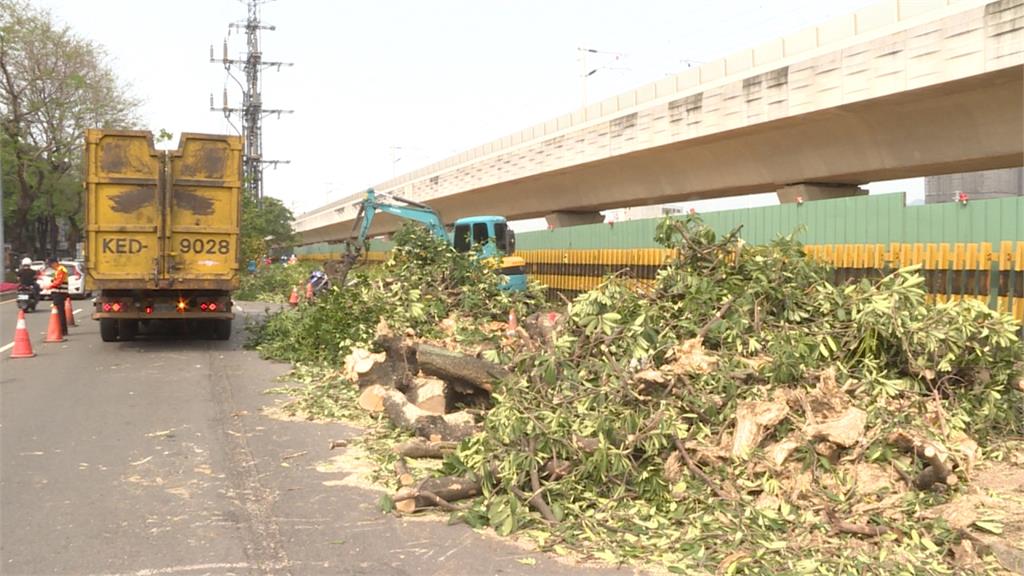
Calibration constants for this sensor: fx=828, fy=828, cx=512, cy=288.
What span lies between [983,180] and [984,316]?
178 feet

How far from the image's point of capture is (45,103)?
4081 cm

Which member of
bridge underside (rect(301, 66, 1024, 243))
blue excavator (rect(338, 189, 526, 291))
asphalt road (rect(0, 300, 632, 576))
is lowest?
asphalt road (rect(0, 300, 632, 576))

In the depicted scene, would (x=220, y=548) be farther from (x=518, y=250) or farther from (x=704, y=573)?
(x=518, y=250)

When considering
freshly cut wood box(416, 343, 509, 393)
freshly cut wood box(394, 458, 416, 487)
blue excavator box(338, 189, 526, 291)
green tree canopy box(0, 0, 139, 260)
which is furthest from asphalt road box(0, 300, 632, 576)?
green tree canopy box(0, 0, 139, 260)

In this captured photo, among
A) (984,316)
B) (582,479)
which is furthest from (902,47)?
(582,479)

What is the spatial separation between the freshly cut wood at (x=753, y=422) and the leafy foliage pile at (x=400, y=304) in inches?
206

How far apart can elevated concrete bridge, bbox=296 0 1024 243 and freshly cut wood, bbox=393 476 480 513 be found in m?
11.6

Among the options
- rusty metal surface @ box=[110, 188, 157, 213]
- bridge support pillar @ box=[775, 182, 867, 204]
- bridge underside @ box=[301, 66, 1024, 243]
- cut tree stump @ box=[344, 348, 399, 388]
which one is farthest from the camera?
bridge support pillar @ box=[775, 182, 867, 204]

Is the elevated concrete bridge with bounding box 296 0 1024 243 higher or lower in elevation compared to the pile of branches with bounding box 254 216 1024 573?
higher

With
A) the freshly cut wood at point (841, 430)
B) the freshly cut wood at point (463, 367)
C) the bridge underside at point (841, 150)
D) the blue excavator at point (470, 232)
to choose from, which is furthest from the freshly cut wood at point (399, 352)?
the bridge underside at point (841, 150)

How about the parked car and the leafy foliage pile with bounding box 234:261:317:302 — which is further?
the leafy foliage pile with bounding box 234:261:317:302

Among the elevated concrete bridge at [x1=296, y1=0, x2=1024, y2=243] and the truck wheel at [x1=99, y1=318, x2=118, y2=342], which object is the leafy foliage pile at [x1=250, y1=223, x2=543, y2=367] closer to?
the truck wheel at [x1=99, y1=318, x2=118, y2=342]

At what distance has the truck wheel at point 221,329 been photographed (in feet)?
52.7

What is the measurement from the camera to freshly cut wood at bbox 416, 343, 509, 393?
8.10 metres
